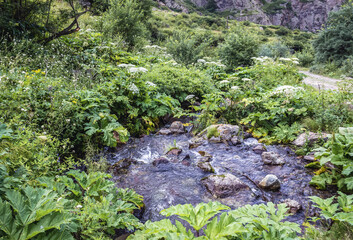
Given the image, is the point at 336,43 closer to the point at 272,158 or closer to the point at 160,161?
the point at 272,158

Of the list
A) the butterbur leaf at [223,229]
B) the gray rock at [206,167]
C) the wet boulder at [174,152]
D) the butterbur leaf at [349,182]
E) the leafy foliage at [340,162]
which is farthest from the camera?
the wet boulder at [174,152]

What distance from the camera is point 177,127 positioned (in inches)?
237

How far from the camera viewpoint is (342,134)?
3307mm

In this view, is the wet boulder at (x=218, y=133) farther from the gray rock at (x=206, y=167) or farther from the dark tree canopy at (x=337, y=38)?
the dark tree canopy at (x=337, y=38)

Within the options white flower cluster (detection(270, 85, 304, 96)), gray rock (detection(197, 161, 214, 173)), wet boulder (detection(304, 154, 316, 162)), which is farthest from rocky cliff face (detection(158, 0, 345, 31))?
gray rock (detection(197, 161, 214, 173))

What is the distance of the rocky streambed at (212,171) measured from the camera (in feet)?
10.6

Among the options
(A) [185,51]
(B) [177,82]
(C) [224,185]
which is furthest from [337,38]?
(C) [224,185]

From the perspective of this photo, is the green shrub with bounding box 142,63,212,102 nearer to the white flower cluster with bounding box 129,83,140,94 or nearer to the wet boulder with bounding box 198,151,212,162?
the white flower cluster with bounding box 129,83,140,94

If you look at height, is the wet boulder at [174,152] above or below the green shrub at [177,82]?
below

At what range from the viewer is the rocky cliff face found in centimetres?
7406

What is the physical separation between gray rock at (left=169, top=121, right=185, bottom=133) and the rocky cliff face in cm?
7757

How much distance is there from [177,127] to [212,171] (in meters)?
2.27

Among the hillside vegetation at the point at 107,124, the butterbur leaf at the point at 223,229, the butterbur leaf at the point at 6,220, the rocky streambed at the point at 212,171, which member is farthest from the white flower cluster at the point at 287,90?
the butterbur leaf at the point at 6,220

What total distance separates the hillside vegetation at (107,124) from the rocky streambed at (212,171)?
33 cm
